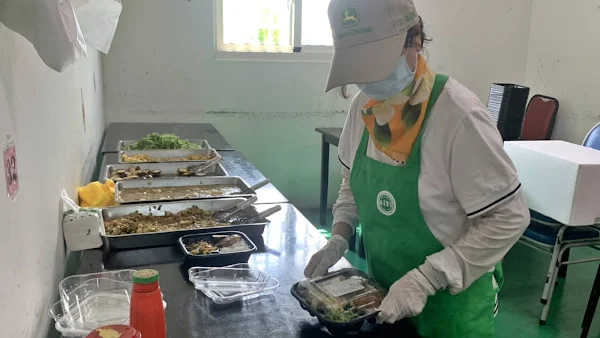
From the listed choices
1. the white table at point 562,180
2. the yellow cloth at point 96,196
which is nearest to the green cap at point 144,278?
the yellow cloth at point 96,196

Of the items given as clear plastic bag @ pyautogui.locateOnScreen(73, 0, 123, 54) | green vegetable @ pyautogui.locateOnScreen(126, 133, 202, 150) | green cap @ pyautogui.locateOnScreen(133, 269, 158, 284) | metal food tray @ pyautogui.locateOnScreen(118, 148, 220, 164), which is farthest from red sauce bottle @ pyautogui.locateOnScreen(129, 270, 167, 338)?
green vegetable @ pyautogui.locateOnScreen(126, 133, 202, 150)

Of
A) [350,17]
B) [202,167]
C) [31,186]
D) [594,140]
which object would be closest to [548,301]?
[594,140]

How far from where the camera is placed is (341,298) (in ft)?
3.81

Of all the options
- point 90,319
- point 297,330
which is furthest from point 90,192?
point 297,330

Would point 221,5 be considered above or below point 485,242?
above

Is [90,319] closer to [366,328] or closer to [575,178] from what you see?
[366,328]

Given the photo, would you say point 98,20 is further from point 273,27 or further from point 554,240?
point 273,27

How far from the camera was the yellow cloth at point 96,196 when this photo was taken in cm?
178

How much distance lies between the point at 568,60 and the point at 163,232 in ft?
11.9

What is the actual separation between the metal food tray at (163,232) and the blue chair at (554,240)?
1706 mm

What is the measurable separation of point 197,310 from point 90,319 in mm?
239

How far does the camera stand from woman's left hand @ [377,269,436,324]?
111 cm

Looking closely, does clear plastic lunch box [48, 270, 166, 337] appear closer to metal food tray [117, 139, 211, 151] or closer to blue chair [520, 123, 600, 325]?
metal food tray [117, 139, 211, 151]

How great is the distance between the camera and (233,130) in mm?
3920
